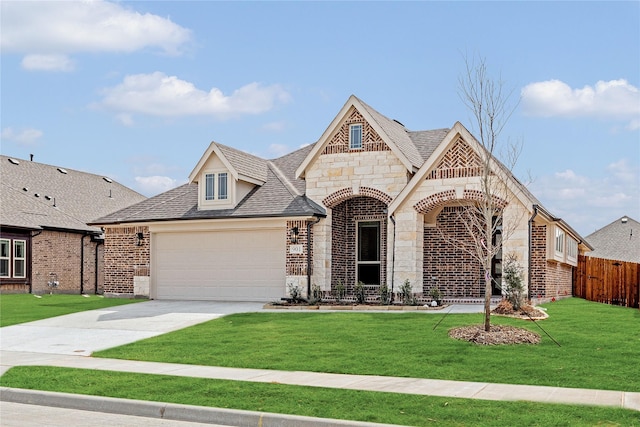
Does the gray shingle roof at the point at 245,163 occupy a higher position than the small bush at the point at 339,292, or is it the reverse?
the gray shingle roof at the point at 245,163

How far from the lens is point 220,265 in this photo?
26062mm

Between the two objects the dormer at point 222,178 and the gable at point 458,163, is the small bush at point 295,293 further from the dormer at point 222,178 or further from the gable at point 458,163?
the gable at point 458,163

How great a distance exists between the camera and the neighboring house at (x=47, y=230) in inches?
1228

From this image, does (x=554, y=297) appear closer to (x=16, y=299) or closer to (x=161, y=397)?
(x=161, y=397)

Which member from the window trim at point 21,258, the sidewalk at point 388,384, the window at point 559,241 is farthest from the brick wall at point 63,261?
the window at point 559,241

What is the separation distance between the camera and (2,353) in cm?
1541

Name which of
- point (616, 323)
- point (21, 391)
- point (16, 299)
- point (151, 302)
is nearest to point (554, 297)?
point (616, 323)

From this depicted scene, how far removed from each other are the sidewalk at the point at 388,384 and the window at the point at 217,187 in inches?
512

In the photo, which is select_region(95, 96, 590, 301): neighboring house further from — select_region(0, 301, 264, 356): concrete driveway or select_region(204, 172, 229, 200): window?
select_region(0, 301, 264, 356): concrete driveway

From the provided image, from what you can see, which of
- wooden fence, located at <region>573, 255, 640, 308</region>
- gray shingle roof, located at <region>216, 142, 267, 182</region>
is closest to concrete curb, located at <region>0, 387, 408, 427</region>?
gray shingle roof, located at <region>216, 142, 267, 182</region>

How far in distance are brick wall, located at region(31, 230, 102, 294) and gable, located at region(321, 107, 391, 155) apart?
1530 centimetres

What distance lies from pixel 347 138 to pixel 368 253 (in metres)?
4.29

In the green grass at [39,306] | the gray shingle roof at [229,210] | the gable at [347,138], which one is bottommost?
the green grass at [39,306]

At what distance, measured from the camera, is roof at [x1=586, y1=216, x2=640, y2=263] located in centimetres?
4684
